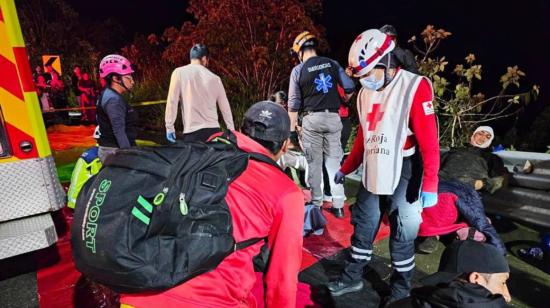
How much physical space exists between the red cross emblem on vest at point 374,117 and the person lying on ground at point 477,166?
1830mm

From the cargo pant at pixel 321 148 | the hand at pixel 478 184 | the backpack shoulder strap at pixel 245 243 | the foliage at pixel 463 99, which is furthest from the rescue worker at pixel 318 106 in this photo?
the backpack shoulder strap at pixel 245 243

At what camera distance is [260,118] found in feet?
5.47

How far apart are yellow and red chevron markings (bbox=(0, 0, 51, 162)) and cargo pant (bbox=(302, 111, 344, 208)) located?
2787mm

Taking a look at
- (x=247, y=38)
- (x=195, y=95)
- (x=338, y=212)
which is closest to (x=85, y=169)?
(x=195, y=95)

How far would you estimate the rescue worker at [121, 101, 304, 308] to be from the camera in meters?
1.41

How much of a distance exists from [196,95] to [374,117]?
2.52 m

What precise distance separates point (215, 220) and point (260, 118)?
53 centimetres

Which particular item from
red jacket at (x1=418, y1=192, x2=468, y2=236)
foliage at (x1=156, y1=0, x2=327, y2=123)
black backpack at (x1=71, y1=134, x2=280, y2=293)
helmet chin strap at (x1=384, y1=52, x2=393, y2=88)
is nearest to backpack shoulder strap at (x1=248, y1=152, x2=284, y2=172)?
black backpack at (x1=71, y1=134, x2=280, y2=293)

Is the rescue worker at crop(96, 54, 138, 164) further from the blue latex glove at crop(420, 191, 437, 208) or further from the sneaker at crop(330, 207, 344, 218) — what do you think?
the blue latex glove at crop(420, 191, 437, 208)

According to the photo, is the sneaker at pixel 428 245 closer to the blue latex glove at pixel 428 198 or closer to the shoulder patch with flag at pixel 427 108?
the blue latex glove at pixel 428 198

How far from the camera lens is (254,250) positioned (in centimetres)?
152

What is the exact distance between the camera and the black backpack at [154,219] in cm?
123

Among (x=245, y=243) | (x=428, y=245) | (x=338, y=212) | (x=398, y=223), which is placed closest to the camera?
(x=245, y=243)

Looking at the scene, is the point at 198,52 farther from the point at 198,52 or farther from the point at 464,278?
the point at 464,278
